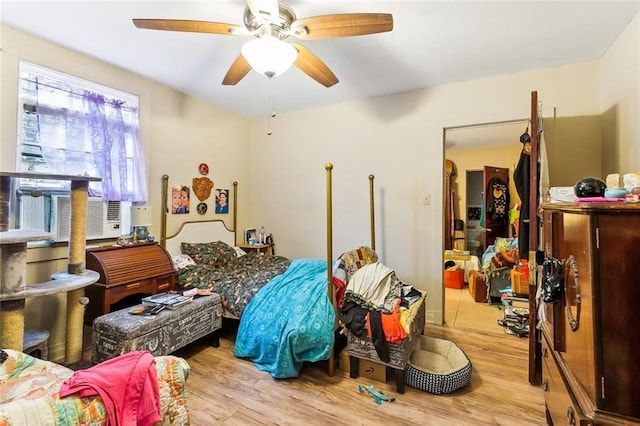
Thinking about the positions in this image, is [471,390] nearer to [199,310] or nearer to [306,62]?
[199,310]

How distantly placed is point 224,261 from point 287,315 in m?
1.49

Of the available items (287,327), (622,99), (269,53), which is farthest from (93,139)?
(622,99)

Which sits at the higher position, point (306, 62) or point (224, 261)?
point (306, 62)

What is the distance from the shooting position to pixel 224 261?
3.53 meters

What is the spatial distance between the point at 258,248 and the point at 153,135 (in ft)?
6.04

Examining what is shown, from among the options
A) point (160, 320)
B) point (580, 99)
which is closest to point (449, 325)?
point (580, 99)

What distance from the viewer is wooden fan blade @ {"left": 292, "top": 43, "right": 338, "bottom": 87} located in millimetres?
2024

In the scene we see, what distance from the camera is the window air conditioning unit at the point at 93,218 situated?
2436 millimetres

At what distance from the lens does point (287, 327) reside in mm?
2250

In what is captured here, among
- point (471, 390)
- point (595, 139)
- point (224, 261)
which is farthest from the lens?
point (224, 261)

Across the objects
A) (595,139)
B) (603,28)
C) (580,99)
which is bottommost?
(595,139)

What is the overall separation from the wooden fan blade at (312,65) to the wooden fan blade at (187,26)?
408 mm

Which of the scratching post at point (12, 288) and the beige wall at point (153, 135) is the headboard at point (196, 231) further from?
the scratching post at point (12, 288)

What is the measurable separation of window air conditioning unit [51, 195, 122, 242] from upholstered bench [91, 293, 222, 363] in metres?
0.83
